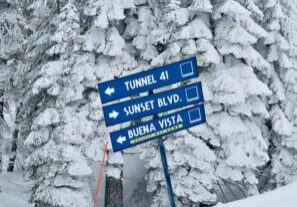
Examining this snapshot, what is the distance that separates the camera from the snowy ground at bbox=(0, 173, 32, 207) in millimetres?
20850

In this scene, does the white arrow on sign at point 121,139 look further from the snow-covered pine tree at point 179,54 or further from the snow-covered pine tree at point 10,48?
the snow-covered pine tree at point 10,48

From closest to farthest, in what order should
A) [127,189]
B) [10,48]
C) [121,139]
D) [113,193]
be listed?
[121,139]
[113,193]
[10,48]
[127,189]

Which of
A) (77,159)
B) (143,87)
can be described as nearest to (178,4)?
(77,159)

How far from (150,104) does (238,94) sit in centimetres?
853

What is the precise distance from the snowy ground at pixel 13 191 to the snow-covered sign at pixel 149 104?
13397 millimetres

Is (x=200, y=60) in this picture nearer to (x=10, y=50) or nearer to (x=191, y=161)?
(x=191, y=161)

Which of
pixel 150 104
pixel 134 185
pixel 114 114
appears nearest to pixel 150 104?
pixel 150 104

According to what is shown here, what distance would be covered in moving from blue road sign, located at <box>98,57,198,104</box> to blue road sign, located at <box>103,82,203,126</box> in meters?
0.15

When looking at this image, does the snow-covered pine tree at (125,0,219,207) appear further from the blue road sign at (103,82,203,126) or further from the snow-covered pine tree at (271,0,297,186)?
the blue road sign at (103,82,203,126)

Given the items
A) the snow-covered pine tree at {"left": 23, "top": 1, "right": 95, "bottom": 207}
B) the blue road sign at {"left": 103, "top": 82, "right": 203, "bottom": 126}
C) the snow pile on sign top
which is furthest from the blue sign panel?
the snow-covered pine tree at {"left": 23, "top": 1, "right": 95, "bottom": 207}

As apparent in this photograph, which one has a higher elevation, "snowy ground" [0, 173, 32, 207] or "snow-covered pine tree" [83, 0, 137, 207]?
"snow-covered pine tree" [83, 0, 137, 207]

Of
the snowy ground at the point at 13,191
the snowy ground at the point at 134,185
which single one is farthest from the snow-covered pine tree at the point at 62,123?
the snowy ground at the point at 13,191

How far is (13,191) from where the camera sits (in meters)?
21.9

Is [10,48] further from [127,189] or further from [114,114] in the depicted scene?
[114,114]
